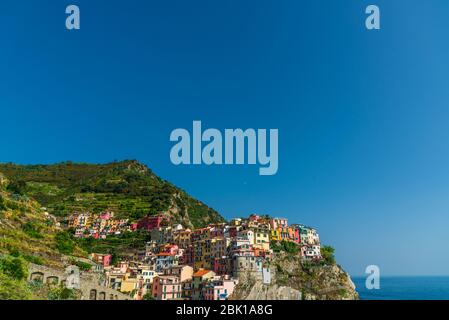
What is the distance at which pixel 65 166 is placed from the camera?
91.1m

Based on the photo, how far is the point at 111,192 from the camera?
65.9 m

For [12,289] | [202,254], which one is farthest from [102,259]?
[12,289]

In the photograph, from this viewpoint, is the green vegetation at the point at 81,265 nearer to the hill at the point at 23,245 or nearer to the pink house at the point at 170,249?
the hill at the point at 23,245

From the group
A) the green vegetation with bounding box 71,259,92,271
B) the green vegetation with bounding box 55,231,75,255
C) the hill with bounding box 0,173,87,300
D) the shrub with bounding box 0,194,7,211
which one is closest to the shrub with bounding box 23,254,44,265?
the hill with bounding box 0,173,87,300

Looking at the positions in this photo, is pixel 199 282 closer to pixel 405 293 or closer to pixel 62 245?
pixel 62 245

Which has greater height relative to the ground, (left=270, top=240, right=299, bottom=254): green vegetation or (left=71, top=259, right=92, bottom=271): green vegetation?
(left=270, top=240, right=299, bottom=254): green vegetation

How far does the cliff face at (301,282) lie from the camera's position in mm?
34594

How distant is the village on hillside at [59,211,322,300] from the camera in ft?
109

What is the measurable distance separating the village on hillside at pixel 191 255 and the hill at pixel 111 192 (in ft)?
14.2

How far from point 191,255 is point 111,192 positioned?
2782 cm

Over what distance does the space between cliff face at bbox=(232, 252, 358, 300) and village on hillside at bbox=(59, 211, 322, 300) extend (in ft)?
3.17

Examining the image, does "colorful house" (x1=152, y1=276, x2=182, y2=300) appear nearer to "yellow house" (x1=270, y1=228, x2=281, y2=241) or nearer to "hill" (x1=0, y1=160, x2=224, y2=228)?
"yellow house" (x1=270, y1=228, x2=281, y2=241)

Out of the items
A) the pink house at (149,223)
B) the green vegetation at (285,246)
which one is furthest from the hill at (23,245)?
the green vegetation at (285,246)
